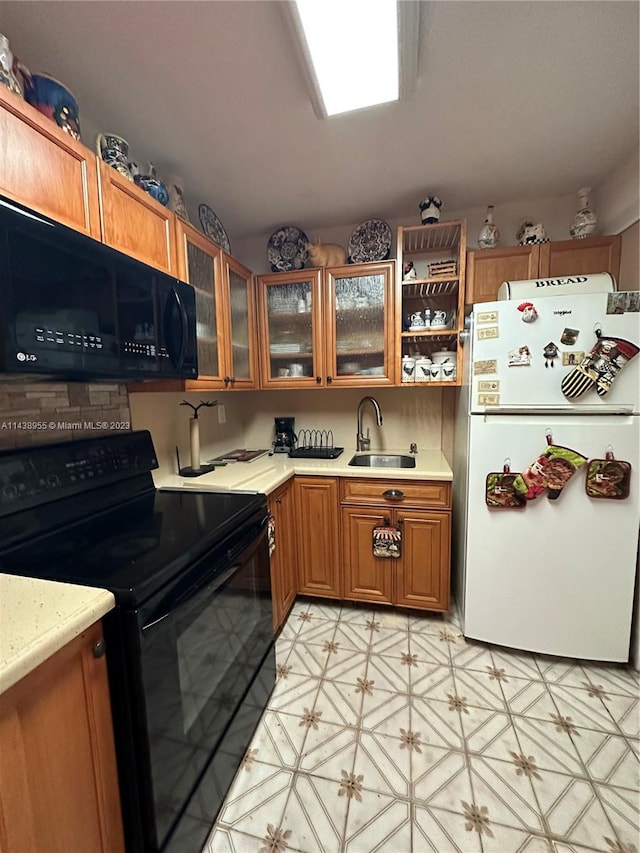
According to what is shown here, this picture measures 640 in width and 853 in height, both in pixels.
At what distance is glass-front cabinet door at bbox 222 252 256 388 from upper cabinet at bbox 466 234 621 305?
1.36 m

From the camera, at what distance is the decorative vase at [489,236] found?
1982 mm

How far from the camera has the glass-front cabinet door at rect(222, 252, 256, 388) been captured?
6.48ft

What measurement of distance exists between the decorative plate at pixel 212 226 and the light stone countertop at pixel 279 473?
125 cm

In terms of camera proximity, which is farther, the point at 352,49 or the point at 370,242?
the point at 370,242

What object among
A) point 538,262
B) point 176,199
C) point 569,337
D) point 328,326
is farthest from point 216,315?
point 538,262

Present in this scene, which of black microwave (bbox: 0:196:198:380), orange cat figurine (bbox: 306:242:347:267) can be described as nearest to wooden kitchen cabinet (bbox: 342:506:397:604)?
black microwave (bbox: 0:196:198:380)

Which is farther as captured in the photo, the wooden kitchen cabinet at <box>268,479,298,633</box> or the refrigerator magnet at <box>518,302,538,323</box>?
the wooden kitchen cabinet at <box>268,479,298,633</box>

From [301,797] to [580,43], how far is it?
8.65ft

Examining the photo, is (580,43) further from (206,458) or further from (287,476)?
(206,458)

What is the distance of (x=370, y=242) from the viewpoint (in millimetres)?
2244

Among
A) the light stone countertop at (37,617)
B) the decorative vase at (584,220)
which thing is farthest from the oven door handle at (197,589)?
the decorative vase at (584,220)

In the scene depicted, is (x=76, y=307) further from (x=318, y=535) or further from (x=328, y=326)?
(x=318, y=535)

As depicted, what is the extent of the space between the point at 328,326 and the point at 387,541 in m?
1.35

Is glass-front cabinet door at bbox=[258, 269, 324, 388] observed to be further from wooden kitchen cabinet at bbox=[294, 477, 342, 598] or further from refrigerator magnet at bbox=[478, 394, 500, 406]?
refrigerator magnet at bbox=[478, 394, 500, 406]
